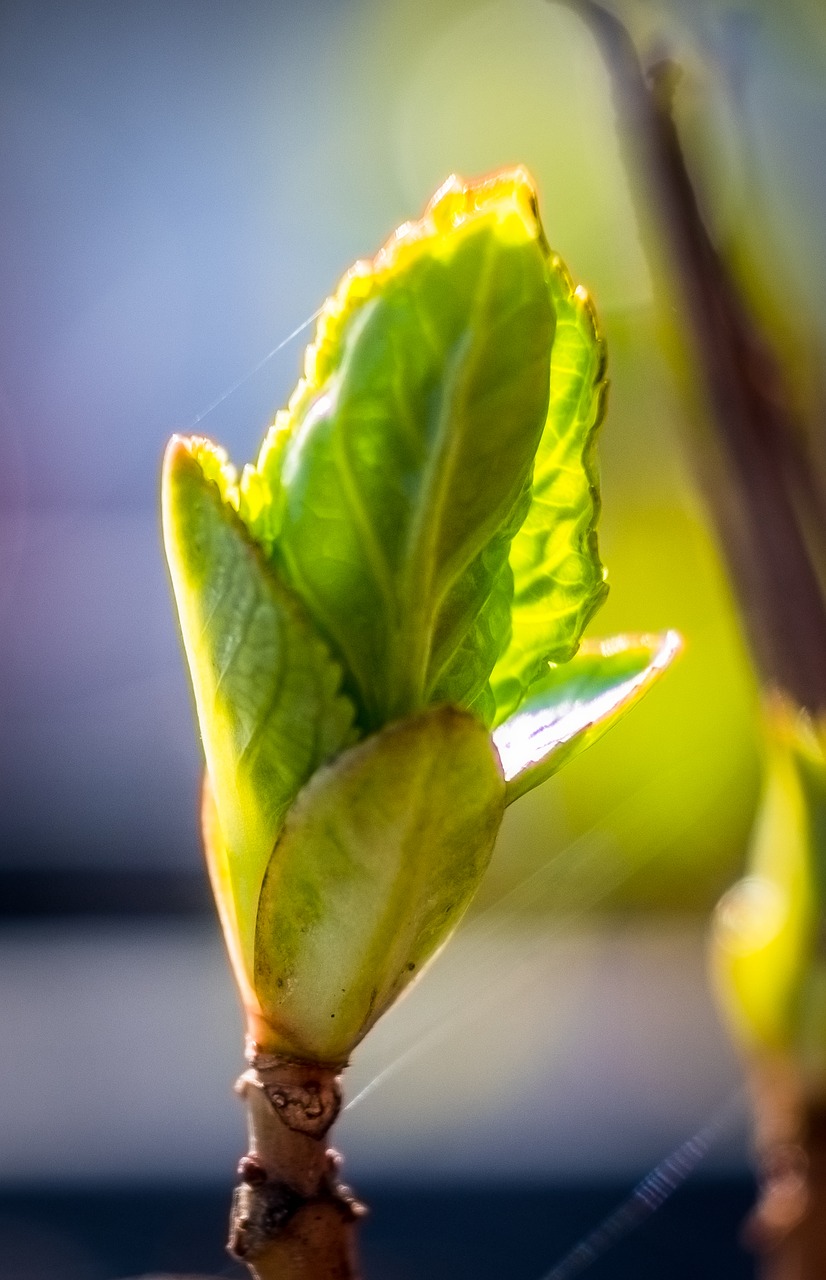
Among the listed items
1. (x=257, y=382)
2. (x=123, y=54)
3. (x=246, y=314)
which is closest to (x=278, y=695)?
(x=257, y=382)

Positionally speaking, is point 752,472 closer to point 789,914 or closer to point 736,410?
point 736,410

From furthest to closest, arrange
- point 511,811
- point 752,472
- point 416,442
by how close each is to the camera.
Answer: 1. point 511,811
2. point 752,472
3. point 416,442

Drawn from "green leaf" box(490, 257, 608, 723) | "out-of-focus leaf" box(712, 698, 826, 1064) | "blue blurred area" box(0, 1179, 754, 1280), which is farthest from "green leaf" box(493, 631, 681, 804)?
"blue blurred area" box(0, 1179, 754, 1280)

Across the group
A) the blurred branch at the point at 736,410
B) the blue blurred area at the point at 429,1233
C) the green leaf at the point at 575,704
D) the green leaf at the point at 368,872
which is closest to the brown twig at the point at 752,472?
the blurred branch at the point at 736,410

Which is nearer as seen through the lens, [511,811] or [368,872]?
[368,872]

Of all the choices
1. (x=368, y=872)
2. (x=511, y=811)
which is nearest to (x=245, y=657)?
(x=368, y=872)

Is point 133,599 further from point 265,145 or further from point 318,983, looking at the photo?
point 318,983

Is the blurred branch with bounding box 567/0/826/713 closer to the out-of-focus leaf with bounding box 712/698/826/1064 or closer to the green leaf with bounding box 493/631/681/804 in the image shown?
the out-of-focus leaf with bounding box 712/698/826/1064

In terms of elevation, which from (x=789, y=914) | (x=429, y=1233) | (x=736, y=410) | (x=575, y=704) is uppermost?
(x=736, y=410)

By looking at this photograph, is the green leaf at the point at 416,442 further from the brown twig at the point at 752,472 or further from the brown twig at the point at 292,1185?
the brown twig at the point at 752,472
